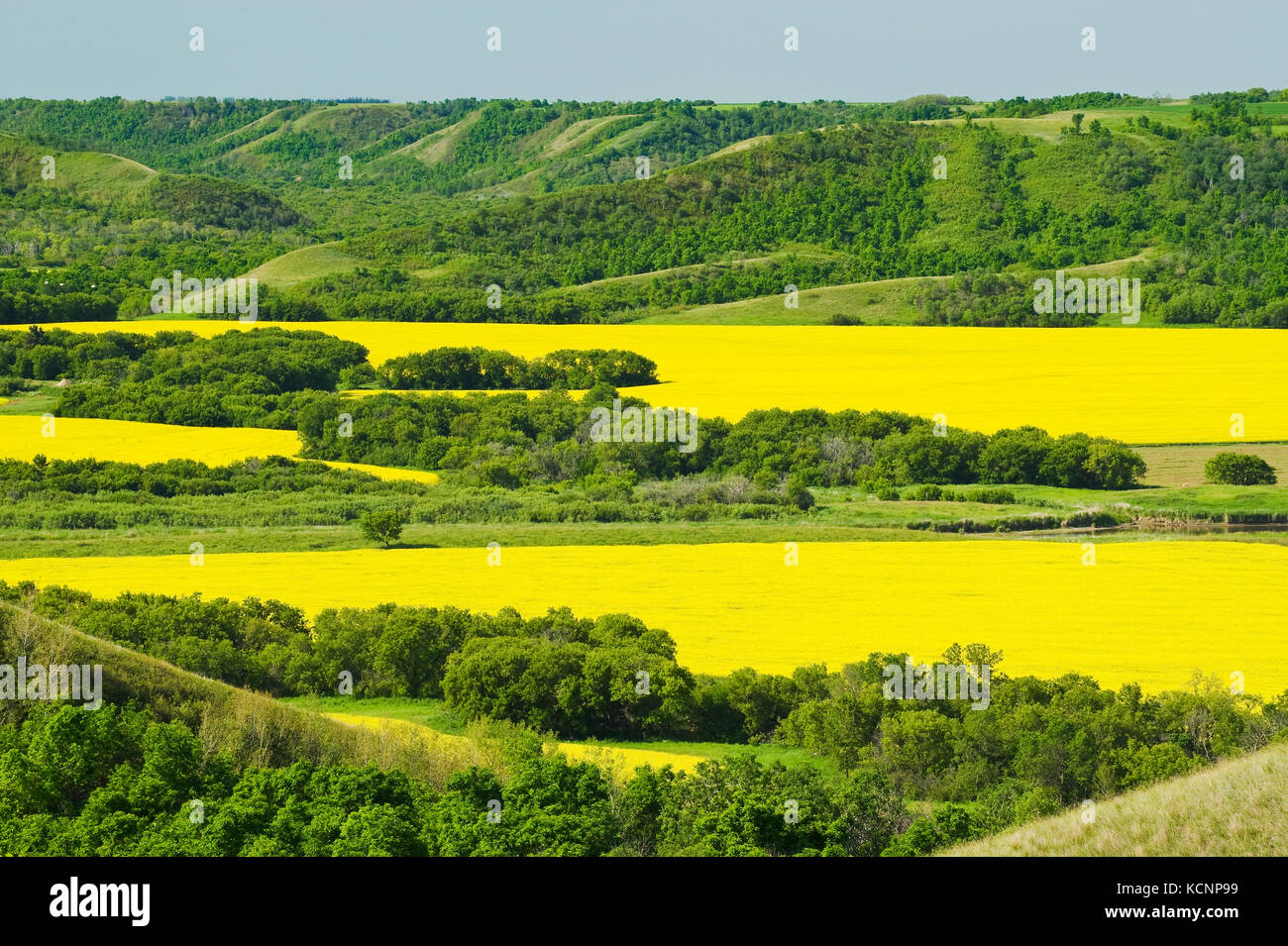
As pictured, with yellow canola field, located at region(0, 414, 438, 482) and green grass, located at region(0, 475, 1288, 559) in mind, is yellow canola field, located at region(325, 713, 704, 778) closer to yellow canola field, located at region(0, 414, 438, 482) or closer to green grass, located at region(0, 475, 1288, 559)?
green grass, located at region(0, 475, 1288, 559)

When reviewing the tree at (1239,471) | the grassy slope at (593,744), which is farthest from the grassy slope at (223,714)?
the tree at (1239,471)

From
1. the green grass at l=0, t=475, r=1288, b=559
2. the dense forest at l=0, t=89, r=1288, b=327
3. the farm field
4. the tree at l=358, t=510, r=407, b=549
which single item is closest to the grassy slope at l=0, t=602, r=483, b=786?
the farm field

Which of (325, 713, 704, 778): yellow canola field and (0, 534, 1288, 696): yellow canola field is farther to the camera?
(0, 534, 1288, 696): yellow canola field

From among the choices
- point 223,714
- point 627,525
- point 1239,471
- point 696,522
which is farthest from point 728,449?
point 223,714

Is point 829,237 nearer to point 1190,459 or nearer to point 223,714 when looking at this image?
point 1190,459

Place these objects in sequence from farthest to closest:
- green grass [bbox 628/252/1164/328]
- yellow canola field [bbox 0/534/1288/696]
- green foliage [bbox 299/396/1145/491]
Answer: green grass [bbox 628/252/1164/328] < green foliage [bbox 299/396/1145/491] < yellow canola field [bbox 0/534/1288/696]

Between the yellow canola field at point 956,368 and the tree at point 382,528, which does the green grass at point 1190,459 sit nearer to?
the yellow canola field at point 956,368
